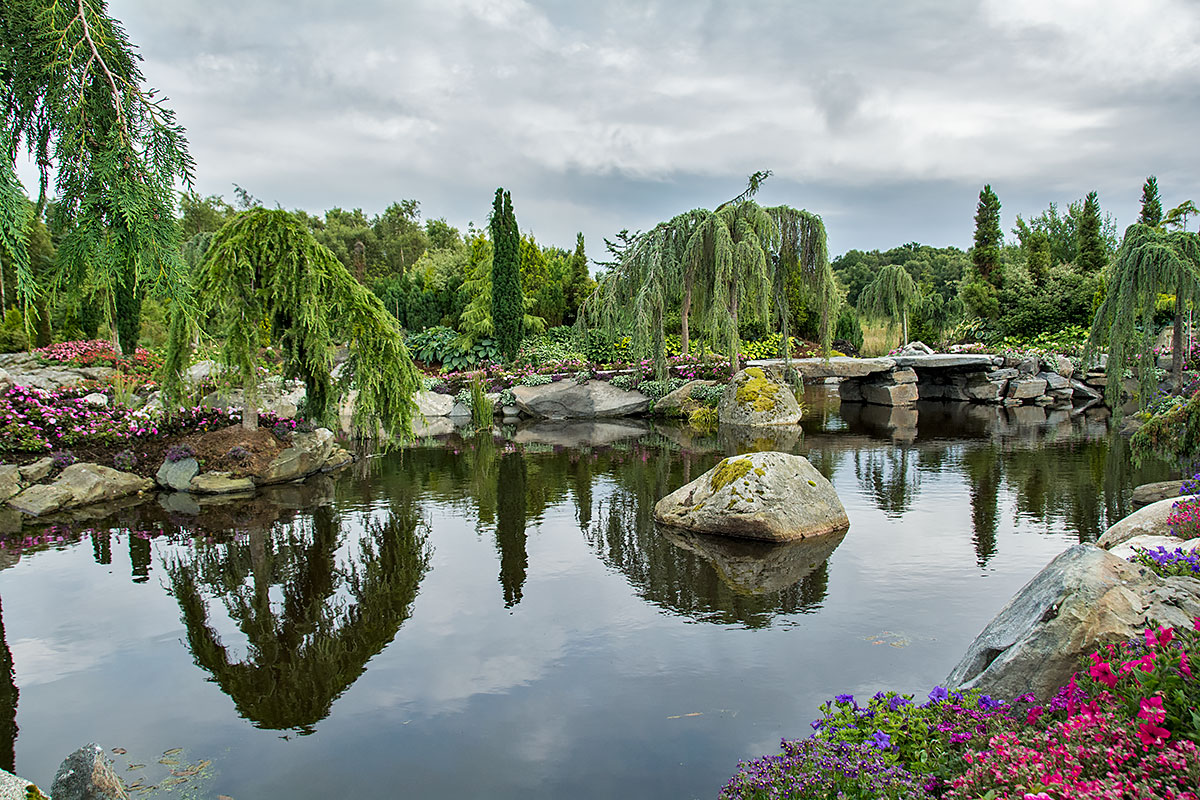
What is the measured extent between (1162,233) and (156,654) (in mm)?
15856

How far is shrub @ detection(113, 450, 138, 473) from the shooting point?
1103 centimetres

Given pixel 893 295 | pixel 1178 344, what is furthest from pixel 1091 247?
pixel 1178 344

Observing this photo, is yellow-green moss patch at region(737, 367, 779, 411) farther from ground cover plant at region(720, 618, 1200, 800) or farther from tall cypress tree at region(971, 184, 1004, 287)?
tall cypress tree at region(971, 184, 1004, 287)

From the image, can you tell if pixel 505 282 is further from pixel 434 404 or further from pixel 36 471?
pixel 36 471

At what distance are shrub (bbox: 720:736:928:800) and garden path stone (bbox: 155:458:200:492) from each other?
10.3 m

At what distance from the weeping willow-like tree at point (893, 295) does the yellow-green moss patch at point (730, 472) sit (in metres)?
23.0

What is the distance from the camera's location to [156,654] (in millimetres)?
5242

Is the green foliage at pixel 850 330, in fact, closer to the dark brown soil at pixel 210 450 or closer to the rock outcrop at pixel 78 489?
the dark brown soil at pixel 210 450

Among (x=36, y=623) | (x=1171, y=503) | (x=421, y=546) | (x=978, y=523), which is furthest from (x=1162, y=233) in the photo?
(x=36, y=623)

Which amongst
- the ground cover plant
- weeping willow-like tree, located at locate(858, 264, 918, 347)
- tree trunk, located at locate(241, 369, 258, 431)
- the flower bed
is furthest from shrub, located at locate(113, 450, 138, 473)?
weeping willow-like tree, located at locate(858, 264, 918, 347)

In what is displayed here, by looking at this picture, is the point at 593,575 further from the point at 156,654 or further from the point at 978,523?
the point at 978,523

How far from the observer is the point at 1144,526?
5785 millimetres

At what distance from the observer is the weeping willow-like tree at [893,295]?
28328mm

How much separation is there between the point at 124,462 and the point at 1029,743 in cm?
1231
